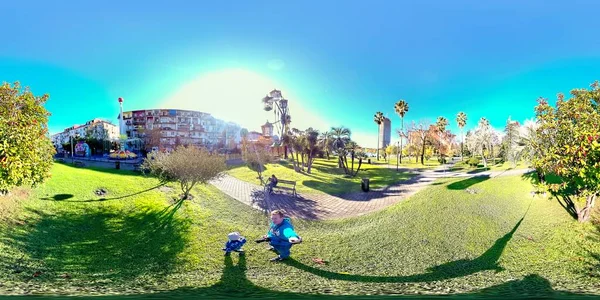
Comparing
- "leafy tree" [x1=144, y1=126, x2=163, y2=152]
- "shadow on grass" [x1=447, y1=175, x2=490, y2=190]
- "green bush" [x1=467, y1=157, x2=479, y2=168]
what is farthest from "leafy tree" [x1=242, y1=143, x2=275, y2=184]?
"green bush" [x1=467, y1=157, x2=479, y2=168]

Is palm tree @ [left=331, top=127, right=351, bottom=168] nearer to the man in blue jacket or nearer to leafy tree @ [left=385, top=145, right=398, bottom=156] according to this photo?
leafy tree @ [left=385, top=145, right=398, bottom=156]

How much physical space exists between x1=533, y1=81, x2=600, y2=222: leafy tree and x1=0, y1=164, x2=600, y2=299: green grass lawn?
15.7 inches

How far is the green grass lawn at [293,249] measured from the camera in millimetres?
3482

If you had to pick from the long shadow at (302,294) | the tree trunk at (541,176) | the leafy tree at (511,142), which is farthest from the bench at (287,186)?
the tree trunk at (541,176)

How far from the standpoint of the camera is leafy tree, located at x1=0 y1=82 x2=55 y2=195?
4.37 metres

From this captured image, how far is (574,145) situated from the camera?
4.29 metres

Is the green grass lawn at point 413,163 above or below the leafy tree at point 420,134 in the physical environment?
below

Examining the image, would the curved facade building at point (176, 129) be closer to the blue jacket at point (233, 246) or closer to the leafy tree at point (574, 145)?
the blue jacket at point (233, 246)

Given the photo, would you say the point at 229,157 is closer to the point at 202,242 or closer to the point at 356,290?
the point at 202,242

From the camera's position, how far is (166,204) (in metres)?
5.25

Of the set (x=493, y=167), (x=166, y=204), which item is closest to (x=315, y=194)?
(x=166, y=204)

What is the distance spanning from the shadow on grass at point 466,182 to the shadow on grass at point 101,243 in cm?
550

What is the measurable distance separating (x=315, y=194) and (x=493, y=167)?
13.0ft

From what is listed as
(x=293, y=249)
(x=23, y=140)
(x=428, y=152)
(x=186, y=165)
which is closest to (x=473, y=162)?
(x=428, y=152)
